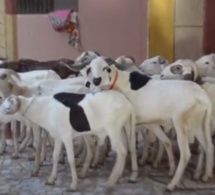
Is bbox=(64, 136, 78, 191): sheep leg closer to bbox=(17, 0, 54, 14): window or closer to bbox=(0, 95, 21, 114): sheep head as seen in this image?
bbox=(0, 95, 21, 114): sheep head

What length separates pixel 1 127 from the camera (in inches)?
193

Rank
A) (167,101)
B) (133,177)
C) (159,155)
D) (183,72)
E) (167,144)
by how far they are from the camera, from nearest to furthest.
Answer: (167,101) < (133,177) < (167,144) < (183,72) < (159,155)

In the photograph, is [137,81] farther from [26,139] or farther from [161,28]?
[161,28]

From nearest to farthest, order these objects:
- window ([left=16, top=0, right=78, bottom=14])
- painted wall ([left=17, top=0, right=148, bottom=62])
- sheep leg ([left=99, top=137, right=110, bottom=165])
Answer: sheep leg ([left=99, top=137, right=110, bottom=165]), painted wall ([left=17, top=0, right=148, bottom=62]), window ([left=16, top=0, right=78, bottom=14])

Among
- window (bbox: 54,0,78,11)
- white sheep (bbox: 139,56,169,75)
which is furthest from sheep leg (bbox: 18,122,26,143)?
window (bbox: 54,0,78,11)

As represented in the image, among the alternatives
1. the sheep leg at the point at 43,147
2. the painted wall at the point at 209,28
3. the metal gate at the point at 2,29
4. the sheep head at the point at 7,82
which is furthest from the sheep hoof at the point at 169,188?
the metal gate at the point at 2,29

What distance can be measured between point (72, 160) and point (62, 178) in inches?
12.6

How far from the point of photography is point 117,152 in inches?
148

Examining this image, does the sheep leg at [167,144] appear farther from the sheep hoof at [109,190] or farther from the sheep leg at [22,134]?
the sheep leg at [22,134]

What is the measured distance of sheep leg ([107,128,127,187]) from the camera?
3719 mm

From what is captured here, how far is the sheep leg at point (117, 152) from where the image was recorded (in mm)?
3719

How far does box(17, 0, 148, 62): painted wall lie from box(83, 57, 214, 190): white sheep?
345cm

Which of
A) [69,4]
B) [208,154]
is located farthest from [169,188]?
[69,4]

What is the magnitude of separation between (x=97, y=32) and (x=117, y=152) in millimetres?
3907
